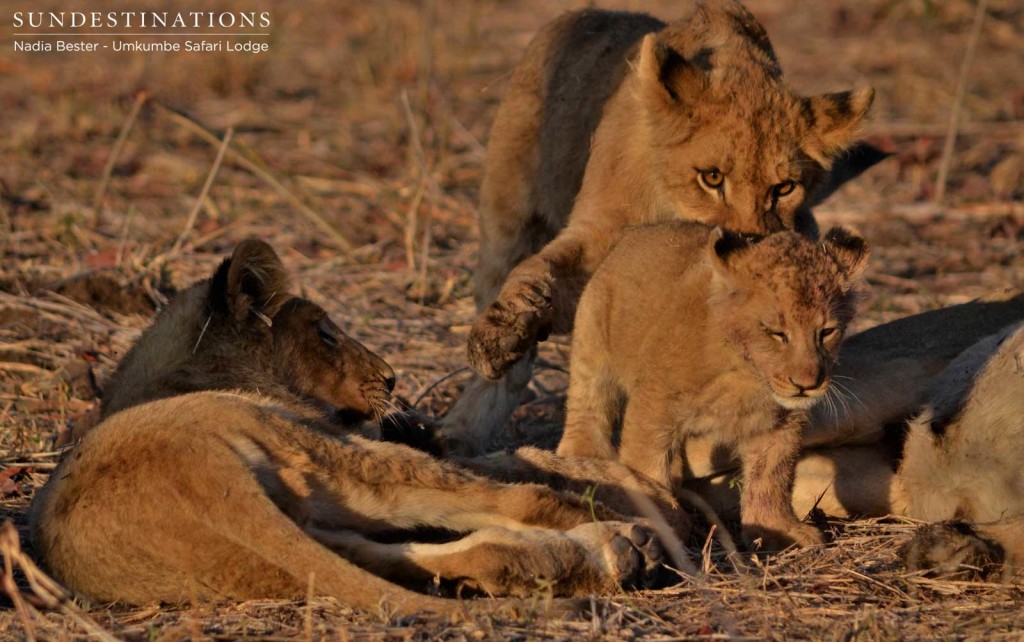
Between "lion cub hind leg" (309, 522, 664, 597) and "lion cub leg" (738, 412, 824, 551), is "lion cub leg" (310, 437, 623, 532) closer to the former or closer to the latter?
"lion cub hind leg" (309, 522, 664, 597)

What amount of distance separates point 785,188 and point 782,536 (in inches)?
59.8

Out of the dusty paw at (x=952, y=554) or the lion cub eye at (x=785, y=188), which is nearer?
the dusty paw at (x=952, y=554)

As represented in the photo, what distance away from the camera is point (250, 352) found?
4.95 meters

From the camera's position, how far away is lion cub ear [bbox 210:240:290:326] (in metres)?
4.89

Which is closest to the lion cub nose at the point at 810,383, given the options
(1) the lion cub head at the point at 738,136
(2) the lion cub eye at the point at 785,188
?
(1) the lion cub head at the point at 738,136

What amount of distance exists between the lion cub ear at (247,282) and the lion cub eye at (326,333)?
0.24 metres

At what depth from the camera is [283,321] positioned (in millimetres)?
5082

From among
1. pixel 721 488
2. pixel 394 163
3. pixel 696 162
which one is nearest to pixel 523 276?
pixel 696 162

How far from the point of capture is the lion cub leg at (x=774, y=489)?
4811mm

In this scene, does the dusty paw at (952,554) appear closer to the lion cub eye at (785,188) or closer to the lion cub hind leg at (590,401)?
the lion cub hind leg at (590,401)

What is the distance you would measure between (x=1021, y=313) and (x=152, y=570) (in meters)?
3.96

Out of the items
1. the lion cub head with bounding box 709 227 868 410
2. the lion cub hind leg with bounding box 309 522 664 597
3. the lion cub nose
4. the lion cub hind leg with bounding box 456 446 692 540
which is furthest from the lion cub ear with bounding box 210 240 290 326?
the lion cub nose

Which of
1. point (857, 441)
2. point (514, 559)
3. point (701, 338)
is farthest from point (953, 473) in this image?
point (514, 559)

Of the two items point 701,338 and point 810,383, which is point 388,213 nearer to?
point 701,338
